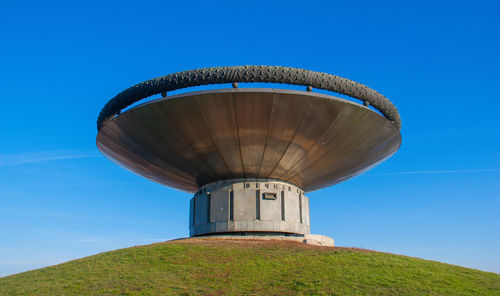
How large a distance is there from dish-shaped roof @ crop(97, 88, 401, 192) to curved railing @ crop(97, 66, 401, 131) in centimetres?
60

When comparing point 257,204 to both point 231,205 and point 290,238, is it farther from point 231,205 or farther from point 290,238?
point 290,238

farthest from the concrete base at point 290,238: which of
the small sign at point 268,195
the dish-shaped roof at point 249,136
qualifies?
the dish-shaped roof at point 249,136

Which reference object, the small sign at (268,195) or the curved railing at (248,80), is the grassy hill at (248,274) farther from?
the curved railing at (248,80)

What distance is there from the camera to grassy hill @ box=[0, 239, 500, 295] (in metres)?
11.2

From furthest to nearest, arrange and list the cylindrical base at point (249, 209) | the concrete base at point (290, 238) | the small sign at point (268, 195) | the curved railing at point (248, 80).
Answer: the small sign at point (268, 195) → the cylindrical base at point (249, 209) → the concrete base at point (290, 238) → the curved railing at point (248, 80)

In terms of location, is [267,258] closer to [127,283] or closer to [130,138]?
[127,283]

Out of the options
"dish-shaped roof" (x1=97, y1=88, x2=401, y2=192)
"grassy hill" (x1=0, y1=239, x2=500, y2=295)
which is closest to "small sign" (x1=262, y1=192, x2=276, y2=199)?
"dish-shaped roof" (x1=97, y1=88, x2=401, y2=192)

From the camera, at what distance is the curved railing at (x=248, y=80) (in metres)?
15.7

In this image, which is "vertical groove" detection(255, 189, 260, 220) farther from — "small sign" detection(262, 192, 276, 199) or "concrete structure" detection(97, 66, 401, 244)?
"small sign" detection(262, 192, 276, 199)

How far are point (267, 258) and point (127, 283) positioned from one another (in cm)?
491

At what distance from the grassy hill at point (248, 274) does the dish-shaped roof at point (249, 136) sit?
486cm

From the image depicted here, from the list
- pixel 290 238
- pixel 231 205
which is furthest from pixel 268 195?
pixel 290 238

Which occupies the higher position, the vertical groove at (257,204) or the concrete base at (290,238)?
the vertical groove at (257,204)

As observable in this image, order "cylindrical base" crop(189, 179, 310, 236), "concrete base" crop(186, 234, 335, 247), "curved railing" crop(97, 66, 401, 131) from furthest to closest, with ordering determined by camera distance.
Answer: "cylindrical base" crop(189, 179, 310, 236) → "concrete base" crop(186, 234, 335, 247) → "curved railing" crop(97, 66, 401, 131)
